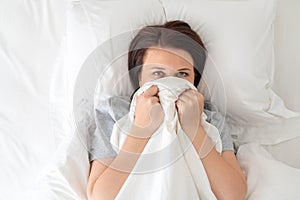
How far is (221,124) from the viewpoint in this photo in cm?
121

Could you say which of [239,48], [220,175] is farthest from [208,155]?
[239,48]

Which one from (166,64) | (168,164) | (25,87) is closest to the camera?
(168,164)

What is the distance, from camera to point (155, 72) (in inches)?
44.3

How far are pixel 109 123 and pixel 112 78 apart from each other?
14 centimetres

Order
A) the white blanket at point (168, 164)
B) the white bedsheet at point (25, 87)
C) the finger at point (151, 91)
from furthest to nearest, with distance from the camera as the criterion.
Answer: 1. the white bedsheet at point (25, 87)
2. the finger at point (151, 91)
3. the white blanket at point (168, 164)

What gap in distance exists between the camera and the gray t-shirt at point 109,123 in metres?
1.10

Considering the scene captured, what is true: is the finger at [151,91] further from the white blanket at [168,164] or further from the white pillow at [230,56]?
the white pillow at [230,56]

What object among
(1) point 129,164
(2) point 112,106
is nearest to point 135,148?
(1) point 129,164

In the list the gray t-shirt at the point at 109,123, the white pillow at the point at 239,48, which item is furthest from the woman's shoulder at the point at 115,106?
the white pillow at the point at 239,48

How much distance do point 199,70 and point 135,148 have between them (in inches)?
12.0

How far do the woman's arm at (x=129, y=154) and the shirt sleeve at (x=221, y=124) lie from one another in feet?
0.64

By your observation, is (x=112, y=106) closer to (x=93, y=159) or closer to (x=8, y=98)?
(x=93, y=159)

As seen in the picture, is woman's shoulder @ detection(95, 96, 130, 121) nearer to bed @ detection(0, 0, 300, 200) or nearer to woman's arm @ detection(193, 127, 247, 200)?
bed @ detection(0, 0, 300, 200)

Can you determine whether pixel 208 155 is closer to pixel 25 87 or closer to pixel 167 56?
pixel 167 56
